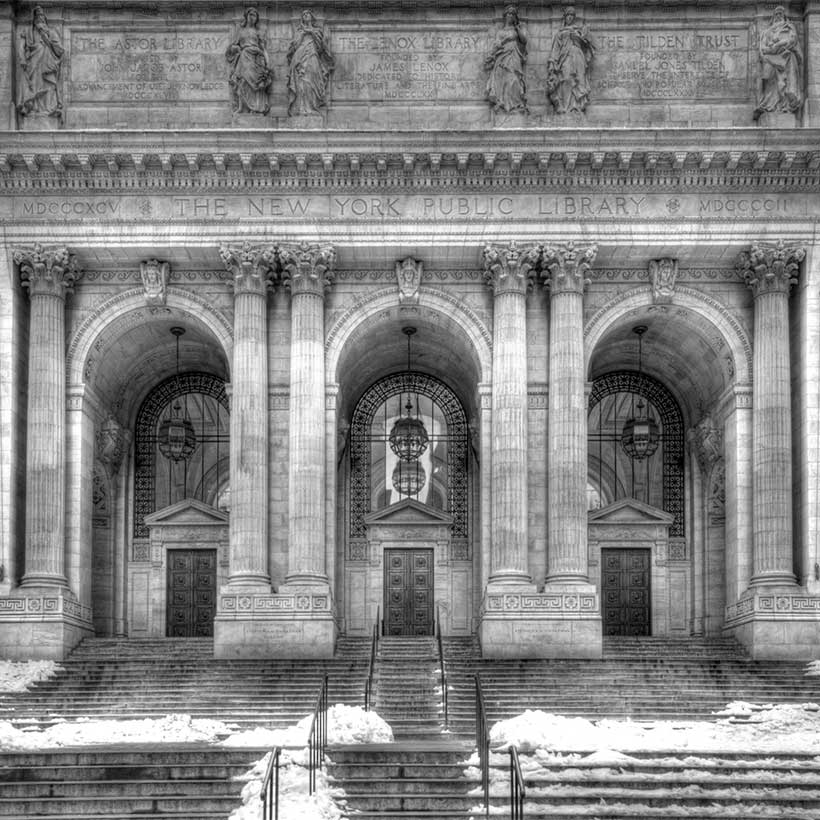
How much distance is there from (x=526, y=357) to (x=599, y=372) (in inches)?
→ 259

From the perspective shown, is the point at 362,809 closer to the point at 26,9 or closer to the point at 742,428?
the point at 742,428

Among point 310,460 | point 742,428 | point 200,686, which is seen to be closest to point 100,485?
point 310,460

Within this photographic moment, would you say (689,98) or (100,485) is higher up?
(689,98)

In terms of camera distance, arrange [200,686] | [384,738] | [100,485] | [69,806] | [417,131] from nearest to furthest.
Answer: [69,806] → [384,738] → [200,686] → [417,131] → [100,485]

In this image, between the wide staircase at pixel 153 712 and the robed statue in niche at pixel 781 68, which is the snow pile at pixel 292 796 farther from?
the robed statue in niche at pixel 781 68

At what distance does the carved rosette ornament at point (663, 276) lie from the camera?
3853cm

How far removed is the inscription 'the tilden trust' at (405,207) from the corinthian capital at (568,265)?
0.79 m

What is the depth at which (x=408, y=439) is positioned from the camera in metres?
43.8

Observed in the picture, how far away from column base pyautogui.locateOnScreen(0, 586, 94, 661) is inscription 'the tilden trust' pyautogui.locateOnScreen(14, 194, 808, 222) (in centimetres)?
884

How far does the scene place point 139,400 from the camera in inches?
1736

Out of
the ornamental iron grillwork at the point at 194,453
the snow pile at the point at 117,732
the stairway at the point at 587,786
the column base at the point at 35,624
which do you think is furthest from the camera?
the ornamental iron grillwork at the point at 194,453

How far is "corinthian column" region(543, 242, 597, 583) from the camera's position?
3719cm

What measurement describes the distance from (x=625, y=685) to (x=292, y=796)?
36.1 feet

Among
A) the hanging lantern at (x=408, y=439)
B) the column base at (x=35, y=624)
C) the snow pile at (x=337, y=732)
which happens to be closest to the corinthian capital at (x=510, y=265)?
the hanging lantern at (x=408, y=439)
